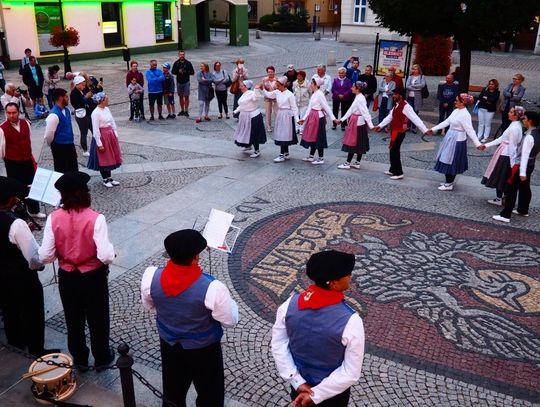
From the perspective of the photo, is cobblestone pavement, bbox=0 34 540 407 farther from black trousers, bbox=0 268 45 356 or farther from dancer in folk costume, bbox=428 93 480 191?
dancer in folk costume, bbox=428 93 480 191

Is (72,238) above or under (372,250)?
above

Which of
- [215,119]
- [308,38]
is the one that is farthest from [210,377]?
[308,38]

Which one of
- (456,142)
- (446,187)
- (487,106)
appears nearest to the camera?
(456,142)

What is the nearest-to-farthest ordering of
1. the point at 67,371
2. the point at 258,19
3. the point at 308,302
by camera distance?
the point at 308,302, the point at 67,371, the point at 258,19

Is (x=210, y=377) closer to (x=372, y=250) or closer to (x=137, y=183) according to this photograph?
(x=372, y=250)

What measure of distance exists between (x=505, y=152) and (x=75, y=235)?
7.22 meters

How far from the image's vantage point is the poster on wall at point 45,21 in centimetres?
2528

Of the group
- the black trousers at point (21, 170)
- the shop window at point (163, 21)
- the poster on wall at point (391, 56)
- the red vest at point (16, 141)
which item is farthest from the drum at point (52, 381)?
the shop window at point (163, 21)

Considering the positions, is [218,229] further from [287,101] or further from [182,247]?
[287,101]

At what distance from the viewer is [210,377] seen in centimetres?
391

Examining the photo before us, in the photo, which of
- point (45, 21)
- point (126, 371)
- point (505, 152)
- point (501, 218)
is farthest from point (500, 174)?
point (45, 21)

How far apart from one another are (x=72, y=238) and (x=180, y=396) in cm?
161

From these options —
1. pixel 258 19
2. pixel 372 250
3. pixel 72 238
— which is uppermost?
pixel 258 19

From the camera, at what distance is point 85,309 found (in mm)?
4797
